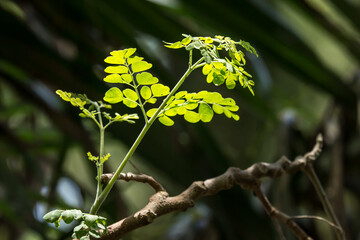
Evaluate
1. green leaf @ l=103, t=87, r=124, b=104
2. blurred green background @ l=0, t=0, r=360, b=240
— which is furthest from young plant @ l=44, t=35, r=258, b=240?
blurred green background @ l=0, t=0, r=360, b=240

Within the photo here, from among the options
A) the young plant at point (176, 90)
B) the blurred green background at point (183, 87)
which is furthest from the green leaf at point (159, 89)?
the blurred green background at point (183, 87)

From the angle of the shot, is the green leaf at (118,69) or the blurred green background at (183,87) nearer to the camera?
the green leaf at (118,69)

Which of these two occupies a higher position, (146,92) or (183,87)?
(183,87)

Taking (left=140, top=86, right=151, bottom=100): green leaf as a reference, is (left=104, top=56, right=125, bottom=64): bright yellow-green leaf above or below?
above

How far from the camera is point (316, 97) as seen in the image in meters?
1.48

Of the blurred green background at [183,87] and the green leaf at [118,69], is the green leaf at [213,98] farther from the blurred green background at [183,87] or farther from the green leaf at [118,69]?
the blurred green background at [183,87]

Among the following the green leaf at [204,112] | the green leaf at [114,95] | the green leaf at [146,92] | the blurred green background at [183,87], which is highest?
the blurred green background at [183,87]

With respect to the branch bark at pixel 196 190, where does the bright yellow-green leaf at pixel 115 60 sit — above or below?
above

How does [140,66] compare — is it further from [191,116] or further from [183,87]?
[183,87]

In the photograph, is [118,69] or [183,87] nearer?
[118,69]

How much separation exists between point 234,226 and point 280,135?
143 mm

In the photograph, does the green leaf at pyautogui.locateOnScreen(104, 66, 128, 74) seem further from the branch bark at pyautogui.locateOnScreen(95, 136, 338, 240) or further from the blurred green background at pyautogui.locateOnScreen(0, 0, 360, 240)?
the blurred green background at pyautogui.locateOnScreen(0, 0, 360, 240)

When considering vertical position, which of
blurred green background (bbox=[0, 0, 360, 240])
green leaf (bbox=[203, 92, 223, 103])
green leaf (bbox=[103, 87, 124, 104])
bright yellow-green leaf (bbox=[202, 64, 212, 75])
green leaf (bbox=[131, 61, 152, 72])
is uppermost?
blurred green background (bbox=[0, 0, 360, 240])

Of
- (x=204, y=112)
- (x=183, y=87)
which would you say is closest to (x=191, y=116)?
(x=204, y=112)
